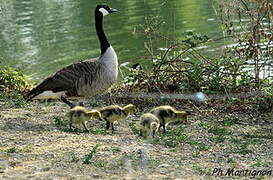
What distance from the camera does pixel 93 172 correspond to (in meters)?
5.54

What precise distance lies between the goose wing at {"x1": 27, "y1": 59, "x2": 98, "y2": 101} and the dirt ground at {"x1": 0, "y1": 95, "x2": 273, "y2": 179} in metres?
0.43

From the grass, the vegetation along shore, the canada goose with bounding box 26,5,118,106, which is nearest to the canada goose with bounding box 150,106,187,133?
the vegetation along shore

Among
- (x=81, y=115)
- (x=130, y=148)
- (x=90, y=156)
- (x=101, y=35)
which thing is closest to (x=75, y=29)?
(x=101, y=35)

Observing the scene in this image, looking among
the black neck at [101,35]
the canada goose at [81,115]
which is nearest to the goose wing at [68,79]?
the black neck at [101,35]

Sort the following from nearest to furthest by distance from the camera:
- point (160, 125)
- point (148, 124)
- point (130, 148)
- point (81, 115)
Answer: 1. point (130, 148)
2. point (148, 124)
3. point (81, 115)
4. point (160, 125)

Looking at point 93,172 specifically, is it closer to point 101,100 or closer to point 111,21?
point 101,100

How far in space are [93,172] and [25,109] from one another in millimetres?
4090

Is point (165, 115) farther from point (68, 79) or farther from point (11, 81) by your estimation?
point (11, 81)

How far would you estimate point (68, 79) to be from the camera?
903cm

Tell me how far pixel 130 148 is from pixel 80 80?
290 cm

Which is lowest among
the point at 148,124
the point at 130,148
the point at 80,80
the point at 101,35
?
the point at 130,148

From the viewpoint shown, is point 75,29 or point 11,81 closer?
point 11,81

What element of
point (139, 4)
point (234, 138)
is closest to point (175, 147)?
point (234, 138)

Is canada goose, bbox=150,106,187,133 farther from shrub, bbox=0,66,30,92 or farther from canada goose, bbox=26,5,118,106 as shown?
shrub, bbox=0,66,30,92
